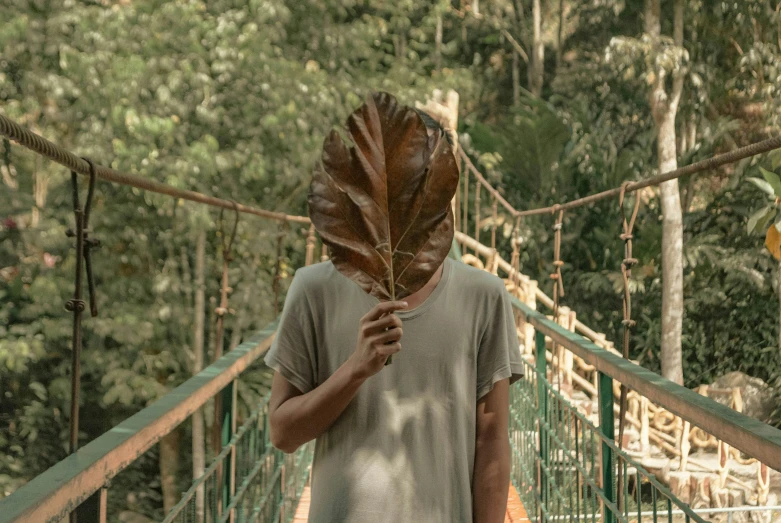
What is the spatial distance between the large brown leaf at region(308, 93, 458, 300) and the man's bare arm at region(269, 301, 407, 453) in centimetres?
3

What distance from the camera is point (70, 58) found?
7.50m

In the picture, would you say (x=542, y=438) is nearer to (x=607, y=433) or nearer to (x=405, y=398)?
(x=607, y=433)

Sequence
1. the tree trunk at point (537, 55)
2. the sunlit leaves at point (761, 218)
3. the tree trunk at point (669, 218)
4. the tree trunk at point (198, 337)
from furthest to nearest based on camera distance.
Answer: the tree trunk at point (537, 55), the tree trunk at point (669, 218), the tree trunk at point (198, 337), the sunlit leaves at point (761, 218)

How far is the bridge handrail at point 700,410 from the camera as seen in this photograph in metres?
1.03

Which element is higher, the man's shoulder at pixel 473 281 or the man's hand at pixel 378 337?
the man's shoulder at pixel 473 281

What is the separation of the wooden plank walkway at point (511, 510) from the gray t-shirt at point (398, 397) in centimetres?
201

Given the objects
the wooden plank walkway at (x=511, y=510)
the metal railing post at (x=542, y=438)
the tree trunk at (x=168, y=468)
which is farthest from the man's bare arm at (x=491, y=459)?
the tree trunk at (x=168, y=468)

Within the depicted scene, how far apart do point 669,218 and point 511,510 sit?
791cm

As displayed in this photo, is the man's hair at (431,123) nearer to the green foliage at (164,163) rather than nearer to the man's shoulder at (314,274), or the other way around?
the man's shoulder at (314,274)

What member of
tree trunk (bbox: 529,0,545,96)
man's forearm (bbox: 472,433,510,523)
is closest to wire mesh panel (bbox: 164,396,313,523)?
man's forearm (bbox: 472,433,510,523)

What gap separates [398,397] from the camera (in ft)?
3.50

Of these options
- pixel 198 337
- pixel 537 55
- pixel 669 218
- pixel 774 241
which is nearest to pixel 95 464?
pixel 774 241

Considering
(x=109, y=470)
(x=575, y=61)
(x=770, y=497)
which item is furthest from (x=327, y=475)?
(x=575, y=61)

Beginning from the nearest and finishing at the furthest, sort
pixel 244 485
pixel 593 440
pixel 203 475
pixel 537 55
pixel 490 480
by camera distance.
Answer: pixel 490 480, pixel 203 475, pixel 244 485, pixel 593 440, pixel 537 55
